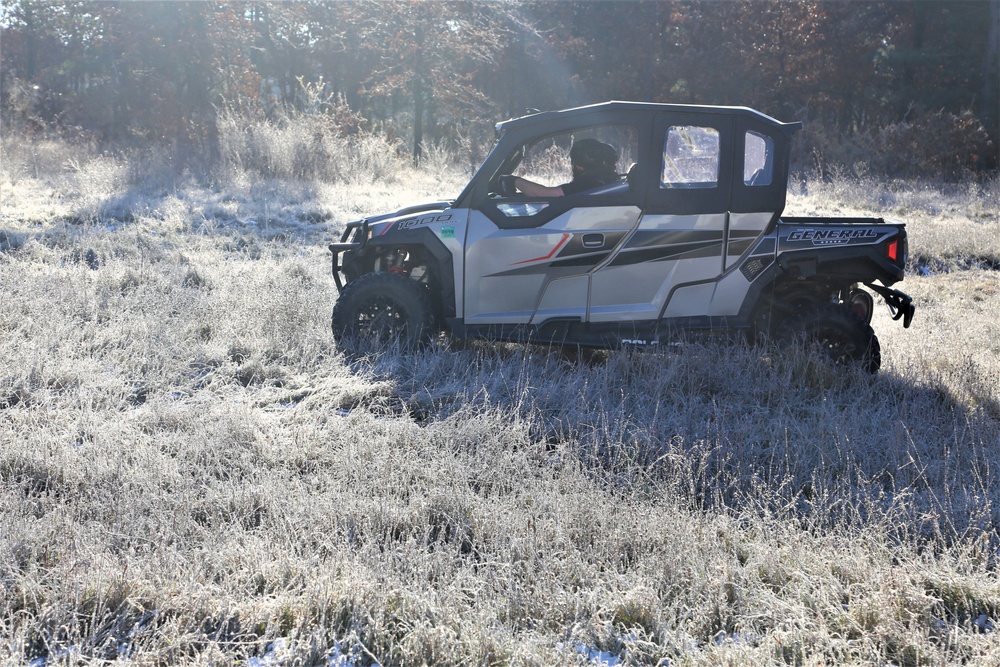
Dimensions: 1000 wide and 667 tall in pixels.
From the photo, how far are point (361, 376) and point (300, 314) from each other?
1395mm

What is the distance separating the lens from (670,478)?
4285 millimetres

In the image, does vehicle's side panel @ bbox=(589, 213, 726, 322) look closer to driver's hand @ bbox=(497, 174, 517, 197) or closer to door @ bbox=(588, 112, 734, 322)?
door @ bbox=(588, 112, 734, 322)

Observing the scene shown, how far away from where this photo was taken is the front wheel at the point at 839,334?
589 centimetres

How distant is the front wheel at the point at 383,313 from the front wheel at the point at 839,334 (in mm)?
2515

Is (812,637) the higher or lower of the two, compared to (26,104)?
lower

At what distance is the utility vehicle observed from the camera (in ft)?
19.4

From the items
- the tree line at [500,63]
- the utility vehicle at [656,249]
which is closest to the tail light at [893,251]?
the utility vehicle at [656,249]

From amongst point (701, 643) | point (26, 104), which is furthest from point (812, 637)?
point (26, 104)

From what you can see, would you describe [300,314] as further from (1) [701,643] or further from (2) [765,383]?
(1) [701,643]

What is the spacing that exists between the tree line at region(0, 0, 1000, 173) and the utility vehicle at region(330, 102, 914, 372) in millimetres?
14239

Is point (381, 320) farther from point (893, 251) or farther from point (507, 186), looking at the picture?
point (893, 251)

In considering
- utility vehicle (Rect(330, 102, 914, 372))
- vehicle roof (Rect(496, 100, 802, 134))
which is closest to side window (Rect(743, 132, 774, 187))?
utility vehicle (Rect(330, 102, 914, 372))

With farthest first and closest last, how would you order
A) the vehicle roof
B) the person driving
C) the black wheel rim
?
the black wheel rim
the person driving
the vehicle roof

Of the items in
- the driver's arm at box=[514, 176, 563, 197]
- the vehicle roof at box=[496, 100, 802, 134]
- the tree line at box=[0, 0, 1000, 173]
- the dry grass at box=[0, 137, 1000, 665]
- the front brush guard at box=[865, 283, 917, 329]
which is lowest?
the dry grass at box=[0, 137, 1000, 665]
